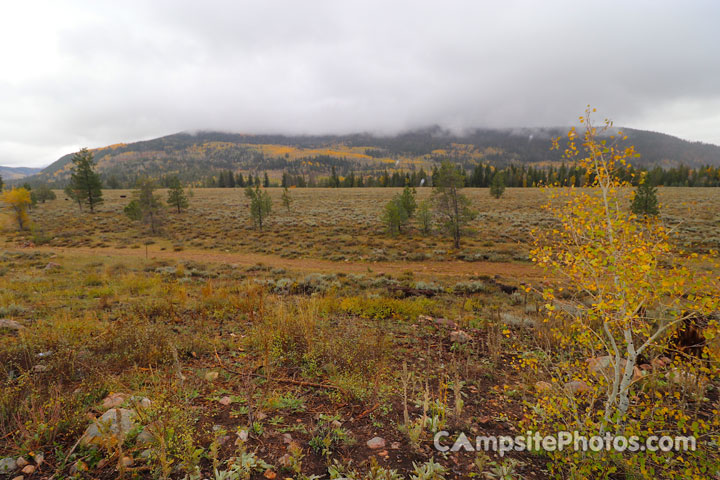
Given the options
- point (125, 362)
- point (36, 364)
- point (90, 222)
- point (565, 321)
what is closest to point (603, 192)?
point (565, 321)

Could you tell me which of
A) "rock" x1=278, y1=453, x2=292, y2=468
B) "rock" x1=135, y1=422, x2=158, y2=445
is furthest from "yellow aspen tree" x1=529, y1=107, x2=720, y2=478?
"rock" x1=135, y1=422, x2=158, y2=445

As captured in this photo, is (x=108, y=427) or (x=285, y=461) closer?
(x=108, y=427)

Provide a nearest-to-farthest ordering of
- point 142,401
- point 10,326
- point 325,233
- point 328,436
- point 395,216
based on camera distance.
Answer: point 328,436
point 142,401
point 10,326
point 395,216
point 325,233

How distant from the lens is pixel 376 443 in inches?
144

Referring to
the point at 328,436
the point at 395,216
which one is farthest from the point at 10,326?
the point at 395,216

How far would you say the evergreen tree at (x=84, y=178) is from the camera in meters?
41.2

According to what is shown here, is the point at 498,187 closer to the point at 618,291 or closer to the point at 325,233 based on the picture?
the point at 325,233

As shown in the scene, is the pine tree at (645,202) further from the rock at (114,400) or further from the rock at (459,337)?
the rock at (114,400)

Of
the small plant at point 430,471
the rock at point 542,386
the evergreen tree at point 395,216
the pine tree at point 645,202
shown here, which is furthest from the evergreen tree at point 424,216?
the small plant at point 430,471

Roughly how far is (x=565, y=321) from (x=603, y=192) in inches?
205

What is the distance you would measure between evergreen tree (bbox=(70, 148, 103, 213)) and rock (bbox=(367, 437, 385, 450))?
179ft

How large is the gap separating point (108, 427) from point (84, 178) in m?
54.8

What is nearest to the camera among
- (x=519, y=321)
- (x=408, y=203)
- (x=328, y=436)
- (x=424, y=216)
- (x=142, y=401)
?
(x=328, y=436)

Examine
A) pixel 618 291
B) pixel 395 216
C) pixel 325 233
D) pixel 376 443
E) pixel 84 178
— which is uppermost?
pixel 84 178
